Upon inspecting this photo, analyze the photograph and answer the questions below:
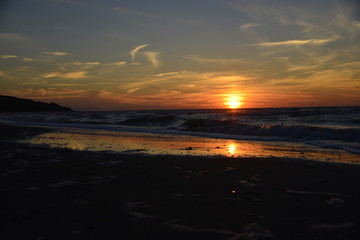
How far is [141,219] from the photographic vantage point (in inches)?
139

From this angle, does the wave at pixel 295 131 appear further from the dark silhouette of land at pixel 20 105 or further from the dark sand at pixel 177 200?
the dark silhouette of land at pixel 20 105

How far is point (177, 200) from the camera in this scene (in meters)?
4.30

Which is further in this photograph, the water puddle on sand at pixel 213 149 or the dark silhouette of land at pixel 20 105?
the dark silhouette of land at pixel 20 105

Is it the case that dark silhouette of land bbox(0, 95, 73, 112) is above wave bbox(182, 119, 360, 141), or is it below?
above

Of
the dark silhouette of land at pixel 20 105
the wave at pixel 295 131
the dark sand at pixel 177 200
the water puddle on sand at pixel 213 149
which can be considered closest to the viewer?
the dark sand at pixel 177 200

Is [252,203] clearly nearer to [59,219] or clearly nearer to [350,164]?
[59,219]

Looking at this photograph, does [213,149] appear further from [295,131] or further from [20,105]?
[20,105]

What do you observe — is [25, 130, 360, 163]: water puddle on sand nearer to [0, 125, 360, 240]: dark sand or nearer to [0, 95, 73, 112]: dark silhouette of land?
[0, 125, 360, 240]: dark sand

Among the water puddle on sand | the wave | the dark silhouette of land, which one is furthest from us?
the dark silhouette of land

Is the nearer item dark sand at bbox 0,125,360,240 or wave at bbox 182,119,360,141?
dark sand at bbox 0,125,360,240

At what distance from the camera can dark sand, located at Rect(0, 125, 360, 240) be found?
126 inches

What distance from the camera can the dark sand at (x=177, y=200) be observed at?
10.5 feet

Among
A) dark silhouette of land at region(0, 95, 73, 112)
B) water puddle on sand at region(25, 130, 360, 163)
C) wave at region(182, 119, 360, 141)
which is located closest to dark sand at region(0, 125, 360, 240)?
water puddle on sand at region(25, 130, 360, 163)

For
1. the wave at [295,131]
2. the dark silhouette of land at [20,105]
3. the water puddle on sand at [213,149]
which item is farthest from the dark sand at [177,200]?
the dark silhouette of land at [20,105]
